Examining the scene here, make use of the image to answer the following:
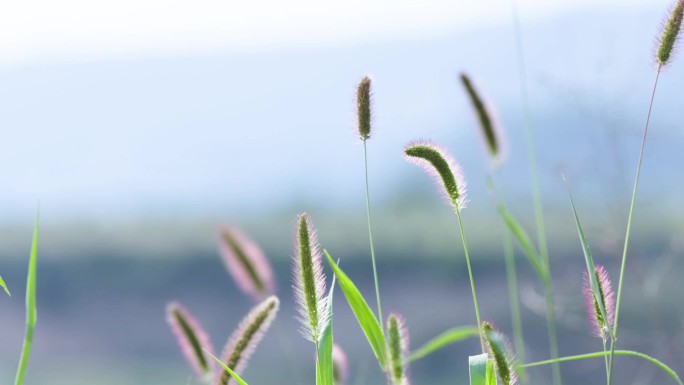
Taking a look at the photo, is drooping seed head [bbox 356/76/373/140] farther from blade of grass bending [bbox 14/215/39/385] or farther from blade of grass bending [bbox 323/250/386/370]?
blade of grass bending [bbox 14/215/39/385]

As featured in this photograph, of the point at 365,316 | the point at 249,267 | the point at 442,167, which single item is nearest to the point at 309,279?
the point at 365,316

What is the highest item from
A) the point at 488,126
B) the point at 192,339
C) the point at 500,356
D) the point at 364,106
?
the point at 488,126

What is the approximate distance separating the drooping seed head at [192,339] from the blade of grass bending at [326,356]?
19cm

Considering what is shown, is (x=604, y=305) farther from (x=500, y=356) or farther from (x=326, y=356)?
(x=326, y=356)

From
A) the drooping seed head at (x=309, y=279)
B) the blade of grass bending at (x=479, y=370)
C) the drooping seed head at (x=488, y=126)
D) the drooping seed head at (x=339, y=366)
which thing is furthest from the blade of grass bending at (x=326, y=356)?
the drooping seed head at (x=488, y=126)

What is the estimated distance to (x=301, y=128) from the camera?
5825 centimetres

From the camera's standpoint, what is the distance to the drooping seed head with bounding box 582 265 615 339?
115cm

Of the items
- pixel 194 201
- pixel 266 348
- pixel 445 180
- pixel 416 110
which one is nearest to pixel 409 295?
pixel 266 348

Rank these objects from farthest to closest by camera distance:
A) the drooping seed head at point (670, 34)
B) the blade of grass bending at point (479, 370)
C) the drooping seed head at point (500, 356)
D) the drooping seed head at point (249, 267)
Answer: the drooping seed head at point (249, 267) < the drooping seed head at point (670, 34) < the blade of grass bending at point (479, 370) < the drooping seed head at point (500, 356)

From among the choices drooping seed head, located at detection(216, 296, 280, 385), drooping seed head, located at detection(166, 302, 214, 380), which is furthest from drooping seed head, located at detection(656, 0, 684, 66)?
drooping seed head, located at detection(166, 302, 214, 380)

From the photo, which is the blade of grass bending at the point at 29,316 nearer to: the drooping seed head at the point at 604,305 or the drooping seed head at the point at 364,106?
the drooping seed head at the point at 364,106

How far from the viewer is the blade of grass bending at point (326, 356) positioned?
1.20 metres

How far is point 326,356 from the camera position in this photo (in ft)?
4.01

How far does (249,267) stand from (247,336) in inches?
15.7
